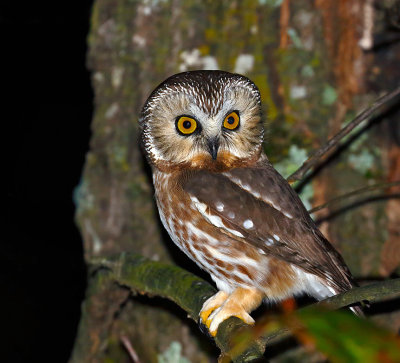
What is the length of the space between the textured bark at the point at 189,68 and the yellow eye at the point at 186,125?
0.69 m

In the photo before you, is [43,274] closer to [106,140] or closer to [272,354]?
[106,140]

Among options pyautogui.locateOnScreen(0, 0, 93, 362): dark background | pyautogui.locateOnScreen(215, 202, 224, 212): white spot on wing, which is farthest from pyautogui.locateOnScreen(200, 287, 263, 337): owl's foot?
pyautogui.locateOnScreen(0, 0, 93, 362): dark background

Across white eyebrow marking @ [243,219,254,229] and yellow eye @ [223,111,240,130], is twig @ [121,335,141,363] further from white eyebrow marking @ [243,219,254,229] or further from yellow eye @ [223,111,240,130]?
yellow eye @ [223,111,240,130]

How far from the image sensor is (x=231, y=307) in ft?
8.20

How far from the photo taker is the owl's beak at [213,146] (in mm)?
2592

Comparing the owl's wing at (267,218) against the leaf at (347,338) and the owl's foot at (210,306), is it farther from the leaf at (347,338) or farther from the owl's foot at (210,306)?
the leaf at (347,338)

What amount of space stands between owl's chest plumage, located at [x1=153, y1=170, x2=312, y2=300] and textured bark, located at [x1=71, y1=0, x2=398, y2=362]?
85cm

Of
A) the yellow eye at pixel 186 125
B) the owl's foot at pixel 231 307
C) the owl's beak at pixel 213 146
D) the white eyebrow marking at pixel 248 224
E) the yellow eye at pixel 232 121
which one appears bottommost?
the owl's foot at pixel 231 307

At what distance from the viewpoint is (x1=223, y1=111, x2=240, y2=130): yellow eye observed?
8.86 feet

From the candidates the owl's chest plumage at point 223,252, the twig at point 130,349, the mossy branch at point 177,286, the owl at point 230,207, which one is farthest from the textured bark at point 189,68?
the owl's chest plumage at point 223,252

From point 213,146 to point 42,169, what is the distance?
4.76m

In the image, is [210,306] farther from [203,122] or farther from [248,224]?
[203,122]

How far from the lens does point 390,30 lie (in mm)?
3340

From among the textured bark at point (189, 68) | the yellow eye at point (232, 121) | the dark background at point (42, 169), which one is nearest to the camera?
the yellow eye at point (232, 121)
